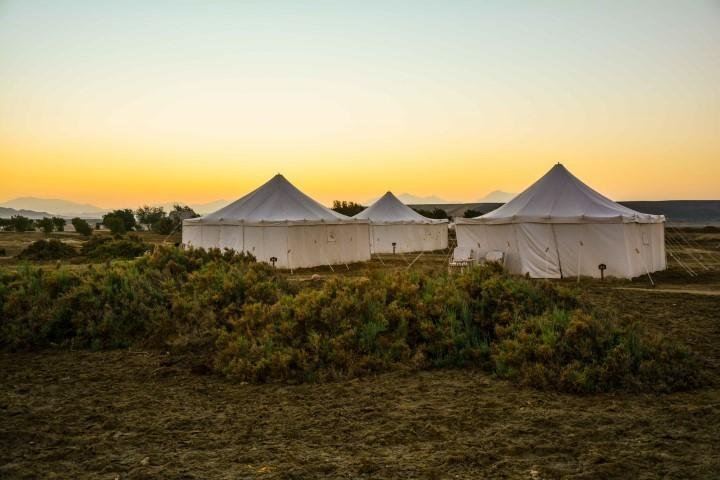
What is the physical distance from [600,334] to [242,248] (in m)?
15.3

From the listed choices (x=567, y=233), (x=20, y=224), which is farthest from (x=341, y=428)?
(x=20, y=224)

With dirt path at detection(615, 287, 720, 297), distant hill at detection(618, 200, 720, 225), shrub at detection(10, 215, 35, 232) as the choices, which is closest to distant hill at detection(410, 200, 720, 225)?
distant hill at detection(618, 200, 720, 225)

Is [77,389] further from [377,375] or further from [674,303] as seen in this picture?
[674,303]

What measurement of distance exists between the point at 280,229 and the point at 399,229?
12.7m

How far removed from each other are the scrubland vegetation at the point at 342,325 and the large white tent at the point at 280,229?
31.1 feet

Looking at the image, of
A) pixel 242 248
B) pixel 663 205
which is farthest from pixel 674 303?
pixel 663 205

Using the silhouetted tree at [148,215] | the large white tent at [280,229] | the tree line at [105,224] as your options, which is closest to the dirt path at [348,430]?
the large white tent at [280,229]

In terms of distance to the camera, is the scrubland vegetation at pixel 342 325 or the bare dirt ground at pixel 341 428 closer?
the bare dirt ground at pixel 341 428

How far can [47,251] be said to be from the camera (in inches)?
1029

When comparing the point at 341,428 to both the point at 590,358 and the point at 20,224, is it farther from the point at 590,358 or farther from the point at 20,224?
the point at 20,224

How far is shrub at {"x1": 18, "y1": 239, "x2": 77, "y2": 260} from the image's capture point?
83.7ft

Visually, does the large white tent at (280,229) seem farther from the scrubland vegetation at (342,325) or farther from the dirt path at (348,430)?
the dirt path at (348,430)

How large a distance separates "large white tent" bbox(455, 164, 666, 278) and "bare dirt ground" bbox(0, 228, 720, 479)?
10.0 m

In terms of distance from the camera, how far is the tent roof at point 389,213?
31531 mm
